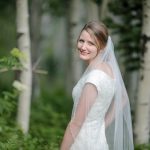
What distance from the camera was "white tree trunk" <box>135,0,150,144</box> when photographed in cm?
714

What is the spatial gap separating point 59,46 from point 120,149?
2336 cm

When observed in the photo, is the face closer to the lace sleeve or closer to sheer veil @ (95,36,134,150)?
sheer veil @ (95,36,134,150)

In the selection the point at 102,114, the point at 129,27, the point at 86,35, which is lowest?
the point at 102,114

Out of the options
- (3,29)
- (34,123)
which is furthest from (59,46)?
(34,123)

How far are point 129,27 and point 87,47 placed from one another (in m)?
3.23

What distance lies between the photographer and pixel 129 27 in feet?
26.6

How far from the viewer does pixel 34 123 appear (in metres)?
9.72

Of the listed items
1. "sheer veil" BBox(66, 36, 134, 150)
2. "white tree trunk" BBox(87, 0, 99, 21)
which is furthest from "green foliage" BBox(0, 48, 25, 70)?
"white tree trunk" BBox(87, 0, 99, 21)

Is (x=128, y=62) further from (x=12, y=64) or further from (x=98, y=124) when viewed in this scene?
(x=98, y=124)

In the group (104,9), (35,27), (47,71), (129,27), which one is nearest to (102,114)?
(129,27)

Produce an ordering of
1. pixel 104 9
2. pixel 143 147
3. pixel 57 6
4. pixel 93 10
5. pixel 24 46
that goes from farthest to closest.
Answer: pixel 57 6, pixel 93 10, pixel 104 9, pixel 143 147, pixel 24 46

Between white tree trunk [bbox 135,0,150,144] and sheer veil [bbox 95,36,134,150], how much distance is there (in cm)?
187

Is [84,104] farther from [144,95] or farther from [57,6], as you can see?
[57,6]

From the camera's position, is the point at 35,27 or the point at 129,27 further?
the point at 35,27
